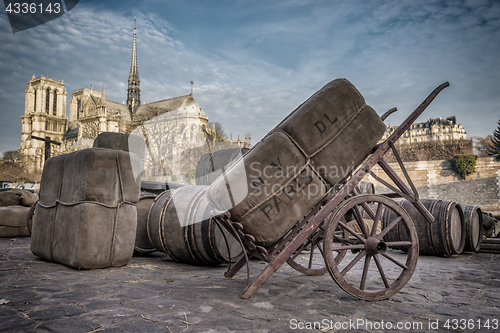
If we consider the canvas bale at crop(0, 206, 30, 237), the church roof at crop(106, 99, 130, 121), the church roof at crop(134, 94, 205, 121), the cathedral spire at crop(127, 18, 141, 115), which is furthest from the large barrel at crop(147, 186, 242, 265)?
the cathedral spire at crop(127, 18, 141, 115)

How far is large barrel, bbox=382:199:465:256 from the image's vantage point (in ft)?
19.8

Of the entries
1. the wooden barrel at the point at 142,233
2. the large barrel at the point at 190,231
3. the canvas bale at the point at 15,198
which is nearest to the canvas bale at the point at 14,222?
the canvas bale at the point at 15,198

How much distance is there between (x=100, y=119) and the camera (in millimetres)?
79688

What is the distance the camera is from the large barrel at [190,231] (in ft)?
15.2

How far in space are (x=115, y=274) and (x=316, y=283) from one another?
2.48 meters

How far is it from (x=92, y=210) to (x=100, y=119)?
83.7m

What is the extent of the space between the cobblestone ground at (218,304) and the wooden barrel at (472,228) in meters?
2.63

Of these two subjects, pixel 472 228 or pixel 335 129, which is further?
pixel 472 228

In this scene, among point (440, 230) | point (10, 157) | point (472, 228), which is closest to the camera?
point (440, 230)

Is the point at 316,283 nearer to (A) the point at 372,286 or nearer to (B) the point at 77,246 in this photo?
(A) the point at 372,286

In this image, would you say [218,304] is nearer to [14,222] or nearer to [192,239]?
[192,239]

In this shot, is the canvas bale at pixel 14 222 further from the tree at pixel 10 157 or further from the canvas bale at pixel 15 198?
the tree at pixel 10 157

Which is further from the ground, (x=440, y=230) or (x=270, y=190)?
(x=270, y=190)

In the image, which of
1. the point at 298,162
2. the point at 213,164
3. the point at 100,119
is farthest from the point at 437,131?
the point at 298,162
